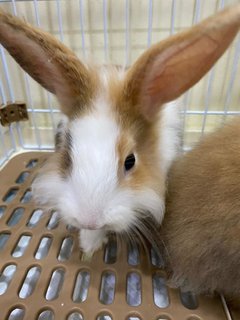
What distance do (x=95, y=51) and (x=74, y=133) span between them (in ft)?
2.41

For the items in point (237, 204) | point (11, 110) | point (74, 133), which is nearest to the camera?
point (237, 204)

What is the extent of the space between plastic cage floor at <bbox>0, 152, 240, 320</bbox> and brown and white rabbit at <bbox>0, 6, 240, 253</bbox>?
0.49 feet

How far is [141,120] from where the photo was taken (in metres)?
0.81

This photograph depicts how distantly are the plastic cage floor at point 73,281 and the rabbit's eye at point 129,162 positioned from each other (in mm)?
277

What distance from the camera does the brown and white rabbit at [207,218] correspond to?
65cm

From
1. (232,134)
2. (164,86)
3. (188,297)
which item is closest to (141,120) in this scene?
(164,86)

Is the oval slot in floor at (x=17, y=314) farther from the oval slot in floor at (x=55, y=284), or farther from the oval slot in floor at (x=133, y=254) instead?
the oval slot in floor at (x=133, y=254)

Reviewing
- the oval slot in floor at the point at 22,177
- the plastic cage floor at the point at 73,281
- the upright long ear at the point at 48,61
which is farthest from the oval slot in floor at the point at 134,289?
the oval slot in floor at the point at 22,177

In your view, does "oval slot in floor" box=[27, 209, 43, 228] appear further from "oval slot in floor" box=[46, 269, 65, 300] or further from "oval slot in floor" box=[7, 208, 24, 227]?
"oval slot in floor" box=[46, 269, 65, 300]

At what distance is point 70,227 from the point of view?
1.01m

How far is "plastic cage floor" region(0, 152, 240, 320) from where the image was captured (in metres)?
0.77

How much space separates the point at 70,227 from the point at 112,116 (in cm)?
41

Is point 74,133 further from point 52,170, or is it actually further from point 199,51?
point 199,51

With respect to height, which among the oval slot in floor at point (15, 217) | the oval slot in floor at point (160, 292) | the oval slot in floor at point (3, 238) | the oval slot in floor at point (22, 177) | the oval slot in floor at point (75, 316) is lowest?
the oval slot in floor at point (75, 316)
